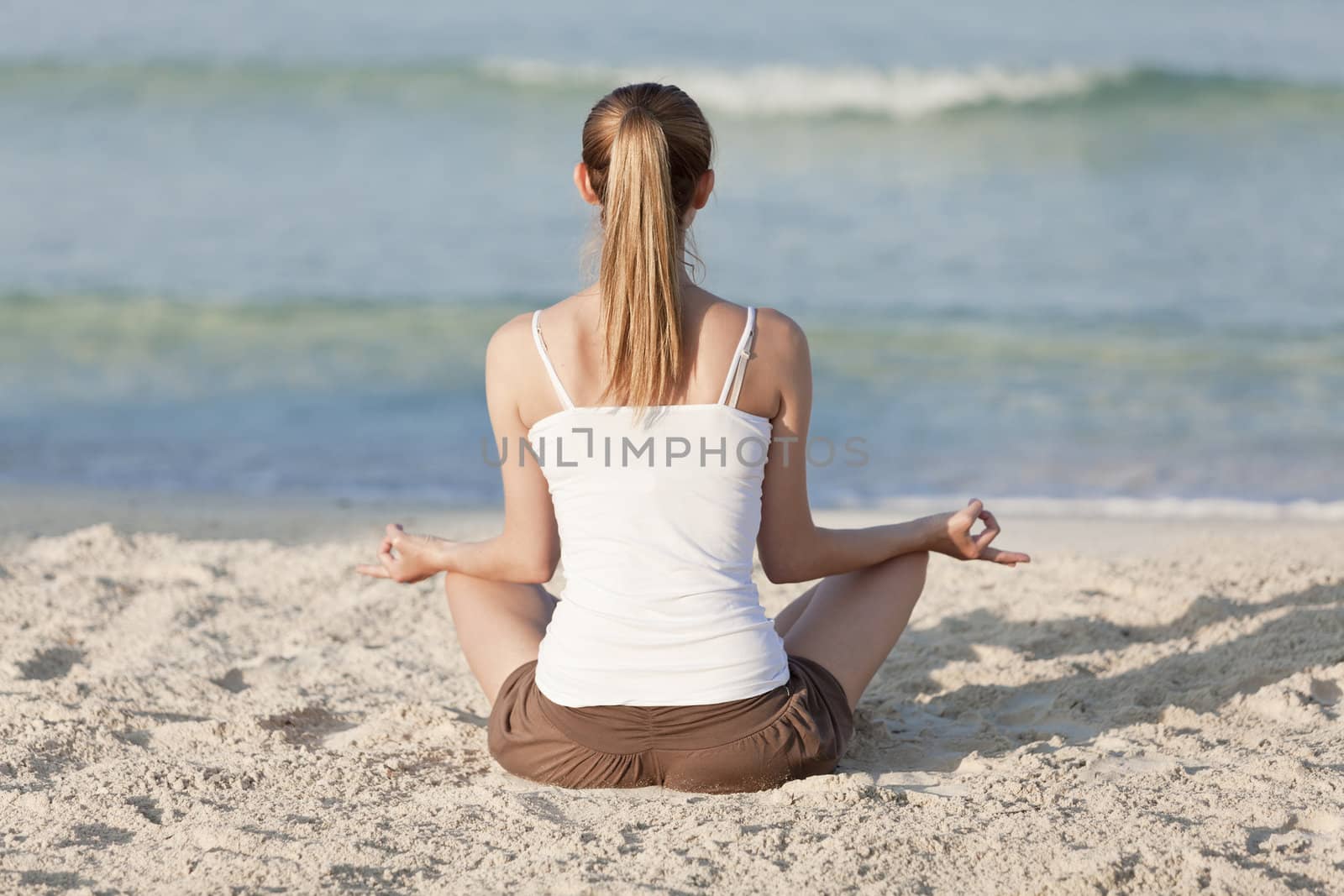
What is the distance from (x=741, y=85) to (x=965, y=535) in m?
14.1

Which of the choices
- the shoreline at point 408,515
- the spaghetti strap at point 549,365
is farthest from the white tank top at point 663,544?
the shoreline at point 408,515

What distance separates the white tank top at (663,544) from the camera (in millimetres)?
2367

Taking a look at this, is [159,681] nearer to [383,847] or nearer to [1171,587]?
[383,847]

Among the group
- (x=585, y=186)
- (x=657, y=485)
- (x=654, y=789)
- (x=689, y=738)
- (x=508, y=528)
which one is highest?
(x=585, y=186)

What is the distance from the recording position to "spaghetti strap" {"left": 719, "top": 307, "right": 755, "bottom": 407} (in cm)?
237

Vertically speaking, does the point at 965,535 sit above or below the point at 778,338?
below

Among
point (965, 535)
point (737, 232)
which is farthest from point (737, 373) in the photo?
point (737, 232)

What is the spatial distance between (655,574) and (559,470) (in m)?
0.27

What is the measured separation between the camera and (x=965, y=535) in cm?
278

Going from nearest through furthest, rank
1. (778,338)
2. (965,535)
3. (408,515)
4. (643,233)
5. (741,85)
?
1. (643,233)
2. (778,338)
3. (965,535)
4. (408,515)
5. (741,85)

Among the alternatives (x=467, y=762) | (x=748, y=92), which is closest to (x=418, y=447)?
(x=467, y=762)

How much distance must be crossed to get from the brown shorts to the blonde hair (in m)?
0.62

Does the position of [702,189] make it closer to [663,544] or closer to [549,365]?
[549,365]

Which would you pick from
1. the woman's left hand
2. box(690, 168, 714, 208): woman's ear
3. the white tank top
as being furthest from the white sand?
box(690, 168, 714, 208): woman's ear
